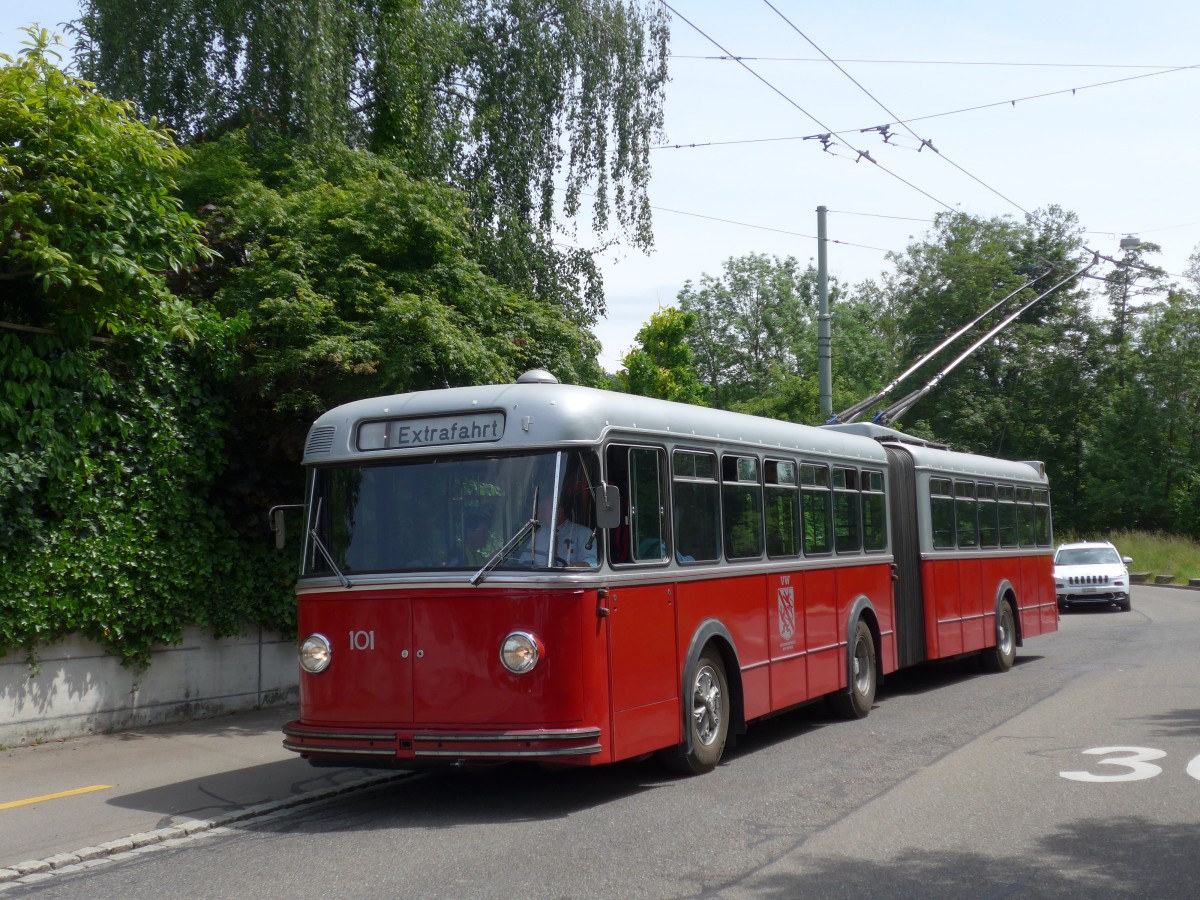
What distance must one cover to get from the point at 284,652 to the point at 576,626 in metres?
6.91

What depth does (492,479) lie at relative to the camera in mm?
8719

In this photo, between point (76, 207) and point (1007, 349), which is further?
point (1007, 349)

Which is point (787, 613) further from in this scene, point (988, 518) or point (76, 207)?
point (988, 518)

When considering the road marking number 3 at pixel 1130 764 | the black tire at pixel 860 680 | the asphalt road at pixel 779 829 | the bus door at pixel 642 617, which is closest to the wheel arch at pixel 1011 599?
the black tire at pixel 860 680

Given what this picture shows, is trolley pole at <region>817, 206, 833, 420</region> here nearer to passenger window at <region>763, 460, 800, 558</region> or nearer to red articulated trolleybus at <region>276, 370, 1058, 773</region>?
passenger window at <region>763, 460, 800, 558</region>

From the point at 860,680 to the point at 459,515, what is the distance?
627cm

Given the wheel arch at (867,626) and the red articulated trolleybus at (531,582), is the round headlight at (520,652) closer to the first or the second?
the red articulated trolleybus at (531,582)

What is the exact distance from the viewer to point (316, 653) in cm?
896

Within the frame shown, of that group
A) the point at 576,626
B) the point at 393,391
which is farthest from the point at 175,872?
the point at 393,391

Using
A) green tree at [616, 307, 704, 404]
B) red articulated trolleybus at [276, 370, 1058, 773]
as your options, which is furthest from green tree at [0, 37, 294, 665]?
green tree at [616, 307, 704, 404]

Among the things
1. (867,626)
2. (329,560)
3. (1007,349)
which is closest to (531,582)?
(329,560)

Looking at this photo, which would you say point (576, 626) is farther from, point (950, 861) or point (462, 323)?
point (462, 323)

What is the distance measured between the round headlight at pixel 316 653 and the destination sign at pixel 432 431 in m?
1.35

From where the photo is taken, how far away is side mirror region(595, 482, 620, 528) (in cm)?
839
